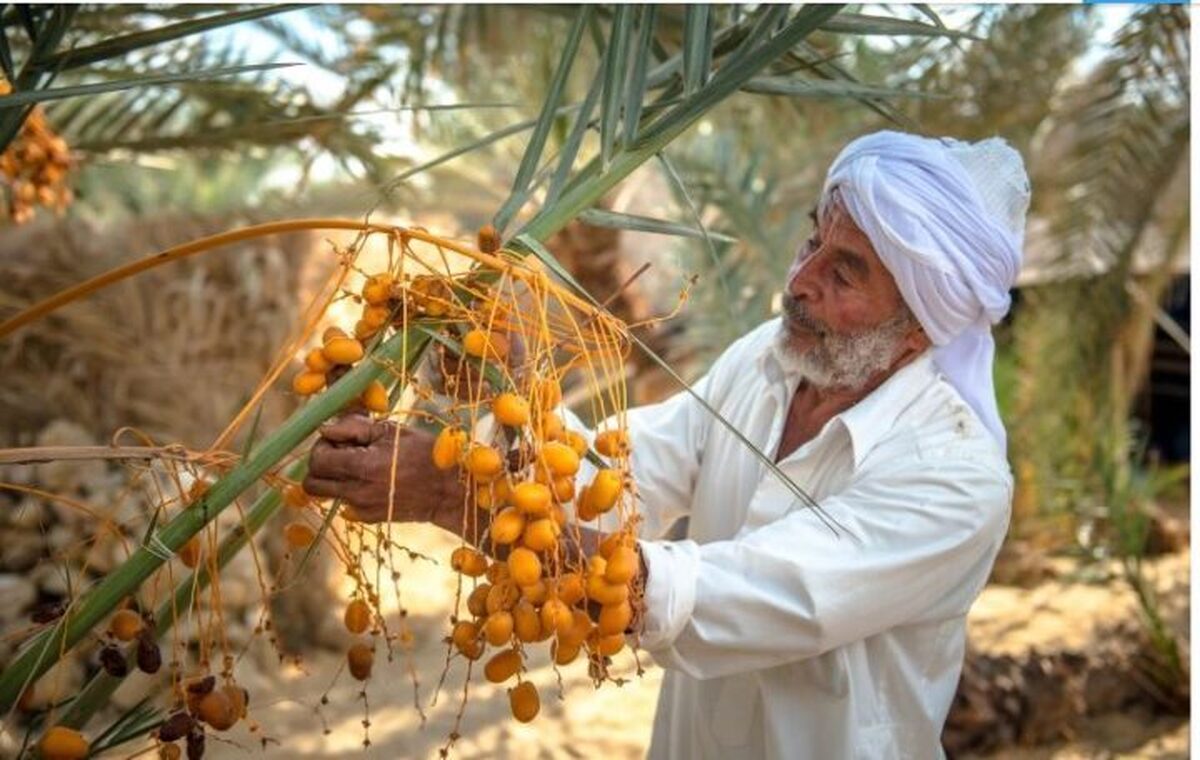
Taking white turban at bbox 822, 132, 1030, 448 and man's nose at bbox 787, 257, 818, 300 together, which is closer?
white turban at bbox 822, 132, 1030, 448

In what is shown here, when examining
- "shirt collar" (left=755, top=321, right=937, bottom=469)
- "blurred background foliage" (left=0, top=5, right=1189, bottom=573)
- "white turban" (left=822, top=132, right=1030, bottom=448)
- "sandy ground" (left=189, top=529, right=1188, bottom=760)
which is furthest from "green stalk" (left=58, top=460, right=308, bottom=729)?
"sandy ground" (left=189, top=529, right=1188, bottom=760)

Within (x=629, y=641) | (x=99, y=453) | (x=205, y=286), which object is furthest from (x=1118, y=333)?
(x=99, y=453)

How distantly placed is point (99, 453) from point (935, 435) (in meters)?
1.23

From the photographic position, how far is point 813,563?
1867 mm

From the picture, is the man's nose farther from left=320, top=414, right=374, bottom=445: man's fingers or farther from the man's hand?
left=320, top=414, right=374, bottom=445: man's fingers

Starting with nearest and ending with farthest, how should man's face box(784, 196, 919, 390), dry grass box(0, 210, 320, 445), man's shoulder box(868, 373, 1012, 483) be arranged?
man's shoulder box(868, 373, 1012, 483)
man's face box(784, 196, 919, 390)
dry grass box(0, 210, 320, 445)

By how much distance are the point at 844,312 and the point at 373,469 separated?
901mm

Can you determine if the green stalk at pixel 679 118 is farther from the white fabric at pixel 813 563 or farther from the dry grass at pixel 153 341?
the dry grass at pixel 153 341

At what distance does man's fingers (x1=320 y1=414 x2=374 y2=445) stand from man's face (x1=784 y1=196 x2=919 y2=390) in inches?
34.3

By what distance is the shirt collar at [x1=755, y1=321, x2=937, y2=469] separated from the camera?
209 cm

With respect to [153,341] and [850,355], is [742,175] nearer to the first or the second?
[153,341]

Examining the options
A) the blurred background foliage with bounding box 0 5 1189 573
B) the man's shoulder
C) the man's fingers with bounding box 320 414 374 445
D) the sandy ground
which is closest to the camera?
the man's fingers with bounding box 320 414 374 445

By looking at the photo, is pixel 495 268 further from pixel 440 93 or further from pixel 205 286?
pixel 440 93

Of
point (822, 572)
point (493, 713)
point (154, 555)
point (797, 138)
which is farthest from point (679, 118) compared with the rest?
point (797, 138)
